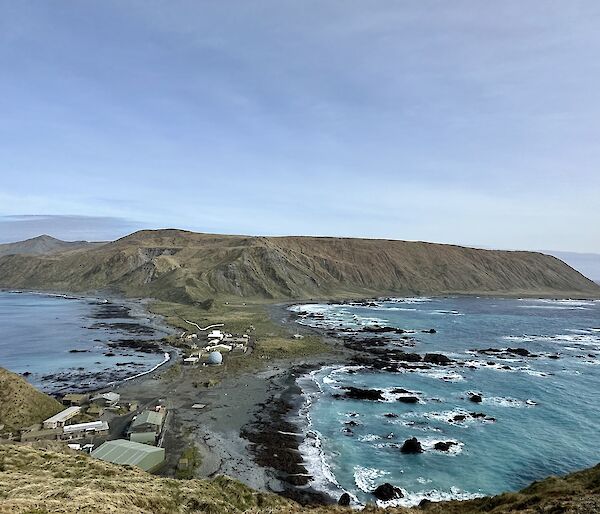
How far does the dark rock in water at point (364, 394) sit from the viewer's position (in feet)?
167

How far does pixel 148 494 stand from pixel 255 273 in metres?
129

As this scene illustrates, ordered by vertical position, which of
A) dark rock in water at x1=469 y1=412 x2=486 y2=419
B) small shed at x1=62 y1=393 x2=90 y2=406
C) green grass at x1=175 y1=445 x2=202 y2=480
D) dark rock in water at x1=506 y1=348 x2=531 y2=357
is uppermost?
Answer: dark rock in water at x1=506 y1=348 x2=531 y2=357

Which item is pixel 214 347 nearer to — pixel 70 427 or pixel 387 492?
pixel 70 427

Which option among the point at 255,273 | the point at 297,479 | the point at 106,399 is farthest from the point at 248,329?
the point at 255,273

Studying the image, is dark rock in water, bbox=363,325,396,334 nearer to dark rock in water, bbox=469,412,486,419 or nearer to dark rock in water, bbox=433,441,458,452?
dark rock in water, bbox=469,412,486,419

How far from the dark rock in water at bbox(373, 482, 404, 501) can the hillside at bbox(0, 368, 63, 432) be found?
A: 31.4 m

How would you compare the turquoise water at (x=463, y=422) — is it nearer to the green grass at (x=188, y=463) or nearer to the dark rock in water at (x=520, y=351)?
the dark rock in water at (x=520, y=351)

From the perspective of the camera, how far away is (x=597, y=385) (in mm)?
58438

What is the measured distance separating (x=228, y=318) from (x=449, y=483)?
7443 centimetres

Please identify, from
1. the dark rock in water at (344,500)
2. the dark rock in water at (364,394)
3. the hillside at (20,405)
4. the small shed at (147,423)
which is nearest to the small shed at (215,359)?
the dark rock in water at (364,394)

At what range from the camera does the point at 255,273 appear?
5965 inches

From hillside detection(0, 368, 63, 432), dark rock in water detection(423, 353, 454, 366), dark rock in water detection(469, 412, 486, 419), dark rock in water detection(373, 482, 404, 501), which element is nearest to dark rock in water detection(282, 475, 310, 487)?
dark rock in water detection(373, 482, 404, 501)

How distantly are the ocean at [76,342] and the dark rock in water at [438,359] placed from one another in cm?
4328

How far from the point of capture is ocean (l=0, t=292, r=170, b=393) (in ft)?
194
